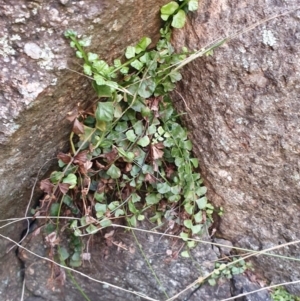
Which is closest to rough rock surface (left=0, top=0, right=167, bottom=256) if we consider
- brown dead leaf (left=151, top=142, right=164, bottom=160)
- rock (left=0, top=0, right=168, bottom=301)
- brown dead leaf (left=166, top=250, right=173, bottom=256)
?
rock (left=0, top=0, right=168, bottom=301)

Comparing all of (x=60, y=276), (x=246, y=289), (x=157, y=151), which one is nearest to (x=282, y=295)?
(x=246, y=289)

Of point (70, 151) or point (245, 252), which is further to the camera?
point (245, 252)

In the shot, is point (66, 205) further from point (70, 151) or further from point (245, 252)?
point (245, 252)

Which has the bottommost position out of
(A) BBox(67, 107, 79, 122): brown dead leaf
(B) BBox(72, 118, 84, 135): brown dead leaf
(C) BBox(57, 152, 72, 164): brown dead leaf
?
(C) BBox(57, 152, 72, 164): brown dead leaf

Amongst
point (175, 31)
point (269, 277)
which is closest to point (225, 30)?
point (175, 31)

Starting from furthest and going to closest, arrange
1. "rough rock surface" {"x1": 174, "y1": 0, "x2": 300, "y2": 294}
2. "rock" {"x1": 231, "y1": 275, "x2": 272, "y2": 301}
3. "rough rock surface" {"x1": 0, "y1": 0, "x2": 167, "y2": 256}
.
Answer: "rock" {"x1": 231, "y1": 275, "x2": 272, "y2": 301}
"rough rock surface" {"x1": 174, "y1": 0, "x2": 300, "y2": 294}
"rough rock surface" {"x1": 0, "y1": 0, "x2": 167, "y2": 256}

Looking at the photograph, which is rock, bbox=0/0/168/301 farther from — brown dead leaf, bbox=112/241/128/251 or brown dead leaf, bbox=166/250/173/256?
brown dead leaf, bbox=166/250/173/256

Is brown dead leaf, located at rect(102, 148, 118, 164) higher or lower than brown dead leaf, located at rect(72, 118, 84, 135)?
lower
